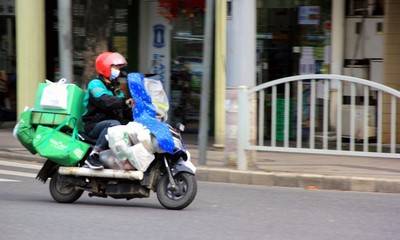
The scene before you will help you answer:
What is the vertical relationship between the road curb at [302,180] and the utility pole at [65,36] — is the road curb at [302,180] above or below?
below

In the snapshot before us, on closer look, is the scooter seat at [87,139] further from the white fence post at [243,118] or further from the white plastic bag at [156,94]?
the white fence post at [243,118]

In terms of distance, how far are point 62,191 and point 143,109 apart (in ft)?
4.84

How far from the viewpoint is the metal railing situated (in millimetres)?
9625

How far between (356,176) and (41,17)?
7.26 metres

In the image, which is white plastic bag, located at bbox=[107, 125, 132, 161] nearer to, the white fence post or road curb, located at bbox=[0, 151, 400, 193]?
the white fence post

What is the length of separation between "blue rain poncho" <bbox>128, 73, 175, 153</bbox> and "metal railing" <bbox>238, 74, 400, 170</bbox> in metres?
2.71

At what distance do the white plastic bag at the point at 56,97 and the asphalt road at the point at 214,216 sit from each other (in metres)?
1.14

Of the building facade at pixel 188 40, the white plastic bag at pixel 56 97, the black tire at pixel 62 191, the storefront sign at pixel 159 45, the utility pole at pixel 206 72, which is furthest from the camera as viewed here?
the storefront sign at pixel 159 45

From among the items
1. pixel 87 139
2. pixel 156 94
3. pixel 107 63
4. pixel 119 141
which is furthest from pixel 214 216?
pixel 107 63

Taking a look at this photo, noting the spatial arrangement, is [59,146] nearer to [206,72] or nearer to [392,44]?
[206,72]

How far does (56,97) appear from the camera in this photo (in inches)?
308

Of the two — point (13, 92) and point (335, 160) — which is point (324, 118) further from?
point (13, 92)

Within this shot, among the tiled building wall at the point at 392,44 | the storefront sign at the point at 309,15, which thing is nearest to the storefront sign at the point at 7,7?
the storefront sign at the point at 309,15

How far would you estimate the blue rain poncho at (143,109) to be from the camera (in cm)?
750
